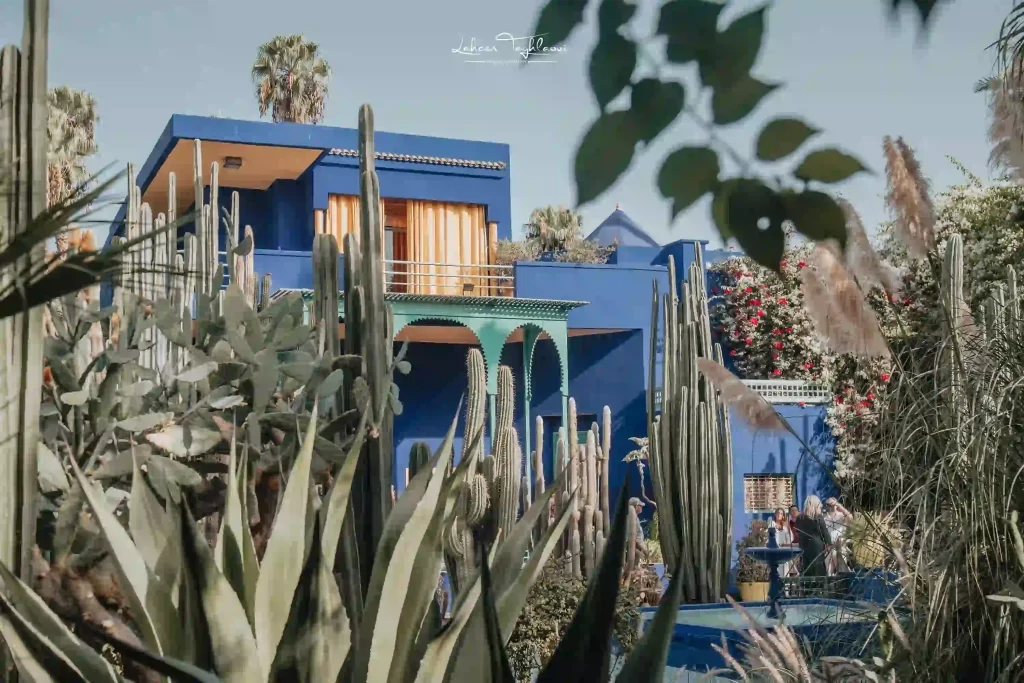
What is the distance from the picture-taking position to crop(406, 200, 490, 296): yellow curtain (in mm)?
19406

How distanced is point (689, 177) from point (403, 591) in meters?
1.64

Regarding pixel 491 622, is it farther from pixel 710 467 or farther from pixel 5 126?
pixel 710 467

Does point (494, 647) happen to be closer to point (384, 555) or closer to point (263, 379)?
point (384, 555)

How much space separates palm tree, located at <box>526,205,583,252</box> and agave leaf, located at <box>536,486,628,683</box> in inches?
948

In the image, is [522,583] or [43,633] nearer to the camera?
[43,633]

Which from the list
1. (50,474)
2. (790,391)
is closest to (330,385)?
(50,474)

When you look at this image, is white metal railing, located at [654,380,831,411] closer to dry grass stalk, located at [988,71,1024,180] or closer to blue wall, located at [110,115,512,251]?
blue wall, located at [110,115,512,251]

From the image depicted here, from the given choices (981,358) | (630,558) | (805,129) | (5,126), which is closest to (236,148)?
(630,558)

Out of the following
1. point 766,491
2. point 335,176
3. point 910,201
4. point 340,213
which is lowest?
point 766,491

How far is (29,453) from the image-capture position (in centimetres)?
179

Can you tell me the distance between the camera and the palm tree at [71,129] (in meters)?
18.2

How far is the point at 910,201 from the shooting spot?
4.06 metres

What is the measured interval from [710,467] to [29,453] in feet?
26.9

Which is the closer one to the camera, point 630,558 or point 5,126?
point 5,126
